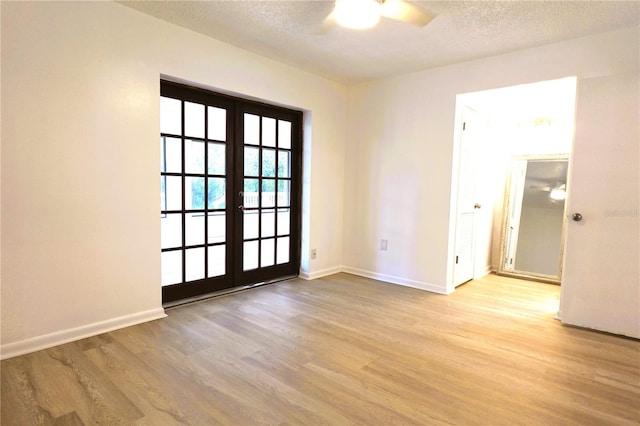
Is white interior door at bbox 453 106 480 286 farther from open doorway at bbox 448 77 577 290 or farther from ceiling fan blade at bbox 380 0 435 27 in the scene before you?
ceiling fan blade at bbox 380 0 435 27

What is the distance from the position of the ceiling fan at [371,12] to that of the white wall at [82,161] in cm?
156

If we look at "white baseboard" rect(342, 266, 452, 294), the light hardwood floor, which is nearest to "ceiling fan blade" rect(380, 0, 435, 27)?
the light hardwood floor

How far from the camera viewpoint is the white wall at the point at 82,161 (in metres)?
2.20

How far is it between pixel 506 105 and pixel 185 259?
12.7ft

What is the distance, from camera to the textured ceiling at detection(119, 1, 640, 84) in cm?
246

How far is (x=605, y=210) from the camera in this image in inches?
108

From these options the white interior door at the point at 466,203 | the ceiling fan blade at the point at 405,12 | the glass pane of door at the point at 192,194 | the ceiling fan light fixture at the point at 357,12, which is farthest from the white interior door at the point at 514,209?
the glass pane of door at the point at 192,194

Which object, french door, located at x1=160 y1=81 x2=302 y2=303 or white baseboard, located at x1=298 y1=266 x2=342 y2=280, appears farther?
white baseboard, located at x1=298 y1=266 x2=342 y2=280

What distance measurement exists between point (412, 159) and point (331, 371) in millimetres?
2577

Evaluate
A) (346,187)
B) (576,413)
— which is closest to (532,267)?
(346,187)

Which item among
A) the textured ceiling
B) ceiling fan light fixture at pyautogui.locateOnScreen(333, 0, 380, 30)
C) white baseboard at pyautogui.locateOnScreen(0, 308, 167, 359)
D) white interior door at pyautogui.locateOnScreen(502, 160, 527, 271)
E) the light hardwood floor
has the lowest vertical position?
the light hardwood floor

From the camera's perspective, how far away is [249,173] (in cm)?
368

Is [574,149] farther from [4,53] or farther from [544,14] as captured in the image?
[4,53]

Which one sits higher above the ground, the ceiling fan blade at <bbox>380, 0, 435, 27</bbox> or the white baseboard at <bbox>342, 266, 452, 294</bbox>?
the ceiling fan blade at <bbox>380, 0, 435, 27</bbox>
